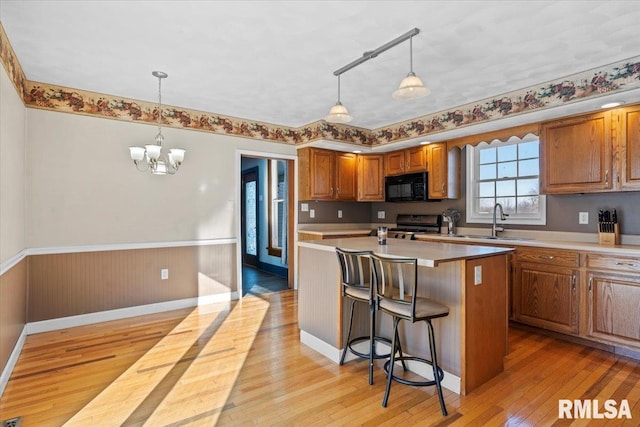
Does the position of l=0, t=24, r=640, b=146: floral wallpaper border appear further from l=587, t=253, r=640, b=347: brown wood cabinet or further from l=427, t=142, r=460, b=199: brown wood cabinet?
l=587, t=253, r=640, b=347: brown wood cabinet

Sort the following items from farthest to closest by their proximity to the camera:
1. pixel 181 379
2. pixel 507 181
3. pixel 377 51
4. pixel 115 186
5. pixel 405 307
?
1. pixel 507 181
2. pixel 115 186
3. pixel 377 51
4. pixel 181 379
5. pixel 405 307

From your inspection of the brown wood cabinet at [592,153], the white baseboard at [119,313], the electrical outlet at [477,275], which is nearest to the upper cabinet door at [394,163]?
the brown wood cabinet at [592,153]

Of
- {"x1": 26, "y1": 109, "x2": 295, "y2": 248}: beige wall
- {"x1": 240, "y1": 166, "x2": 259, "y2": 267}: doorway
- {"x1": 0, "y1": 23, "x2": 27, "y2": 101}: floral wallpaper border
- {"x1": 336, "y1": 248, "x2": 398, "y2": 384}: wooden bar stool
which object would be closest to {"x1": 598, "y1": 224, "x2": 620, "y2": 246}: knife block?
{"x1": 336, "y1": 248, "x2": 398, "y2": 384}: wooden bar stool

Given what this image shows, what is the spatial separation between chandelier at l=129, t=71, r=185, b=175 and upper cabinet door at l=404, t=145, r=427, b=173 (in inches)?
125

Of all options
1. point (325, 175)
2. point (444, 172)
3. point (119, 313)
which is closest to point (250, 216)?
point (325, 175)

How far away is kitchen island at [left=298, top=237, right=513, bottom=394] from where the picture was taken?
2.25m

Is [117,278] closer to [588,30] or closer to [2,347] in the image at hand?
[2,347]

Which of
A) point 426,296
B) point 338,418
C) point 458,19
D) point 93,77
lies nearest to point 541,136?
point 458,19

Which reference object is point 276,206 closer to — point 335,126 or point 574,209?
point 335,126

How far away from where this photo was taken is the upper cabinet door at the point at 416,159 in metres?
4.89

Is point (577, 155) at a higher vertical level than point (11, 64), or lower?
lower

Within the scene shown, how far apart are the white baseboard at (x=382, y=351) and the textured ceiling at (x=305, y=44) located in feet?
7.85

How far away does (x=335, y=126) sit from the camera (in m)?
4.91

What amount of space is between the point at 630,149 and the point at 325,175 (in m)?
3.48
